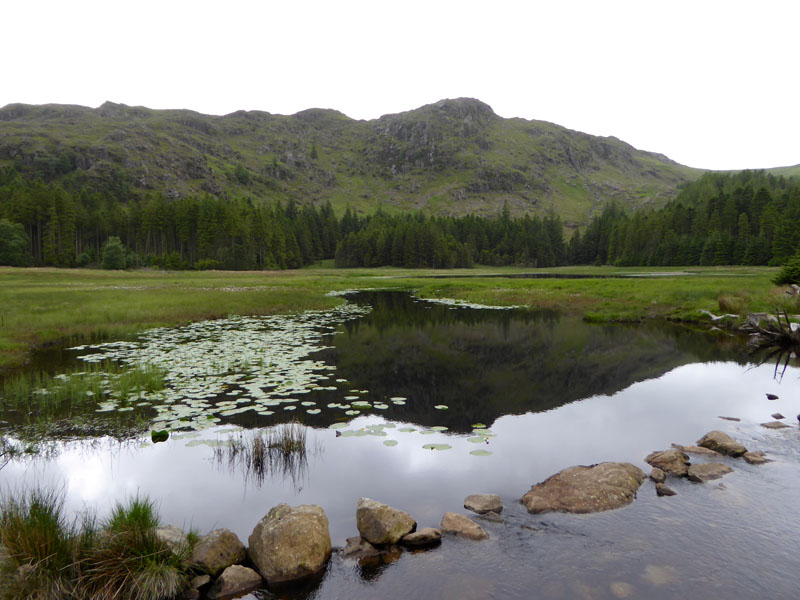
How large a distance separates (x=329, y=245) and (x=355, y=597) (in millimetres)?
164958

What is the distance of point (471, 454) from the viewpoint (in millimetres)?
11016

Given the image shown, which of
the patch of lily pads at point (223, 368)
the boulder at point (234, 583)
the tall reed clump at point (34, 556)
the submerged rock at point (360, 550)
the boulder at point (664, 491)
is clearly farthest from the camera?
the patch of lily pads at point (223, 368)

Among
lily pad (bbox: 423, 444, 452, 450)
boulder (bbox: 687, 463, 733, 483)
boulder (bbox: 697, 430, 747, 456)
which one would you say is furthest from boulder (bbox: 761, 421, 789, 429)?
lily pad (bbox: 423, 444, 452, 450)

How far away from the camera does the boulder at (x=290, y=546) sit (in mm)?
6629

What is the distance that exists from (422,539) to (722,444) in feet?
29.6

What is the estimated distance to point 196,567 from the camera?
21.3 ft

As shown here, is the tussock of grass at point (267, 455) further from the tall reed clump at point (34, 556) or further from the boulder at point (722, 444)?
the boulder at point (722, 444)

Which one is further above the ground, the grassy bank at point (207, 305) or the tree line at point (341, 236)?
the tree line at point (341, 236)

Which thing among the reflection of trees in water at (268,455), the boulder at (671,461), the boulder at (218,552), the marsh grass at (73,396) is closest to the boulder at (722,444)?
the boulder at (671,461)

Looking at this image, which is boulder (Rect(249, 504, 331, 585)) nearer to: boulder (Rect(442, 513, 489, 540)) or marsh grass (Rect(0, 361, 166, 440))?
boulder (Rect(442, 513, 489, 540))

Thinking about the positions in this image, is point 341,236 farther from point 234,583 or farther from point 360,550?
point 234,583

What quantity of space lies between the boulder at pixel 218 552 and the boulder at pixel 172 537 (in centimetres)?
27

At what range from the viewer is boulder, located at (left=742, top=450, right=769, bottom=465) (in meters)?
10.3

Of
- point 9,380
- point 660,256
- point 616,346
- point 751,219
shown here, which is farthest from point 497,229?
point 9,380
